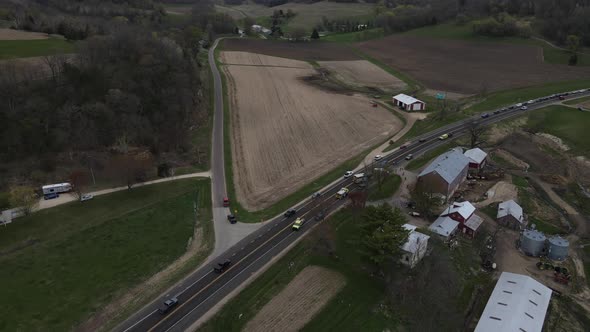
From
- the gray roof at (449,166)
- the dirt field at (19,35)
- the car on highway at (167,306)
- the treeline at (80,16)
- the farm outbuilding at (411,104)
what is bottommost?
the car on highway at (167,306)

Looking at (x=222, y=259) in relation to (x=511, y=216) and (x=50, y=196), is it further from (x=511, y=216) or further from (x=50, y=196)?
(x=511, y=216)

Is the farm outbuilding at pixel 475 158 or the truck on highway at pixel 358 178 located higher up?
the farm outbuilding at pixel 475 158

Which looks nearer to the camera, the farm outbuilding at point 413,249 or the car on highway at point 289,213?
the farm outbuilding at point 413,249

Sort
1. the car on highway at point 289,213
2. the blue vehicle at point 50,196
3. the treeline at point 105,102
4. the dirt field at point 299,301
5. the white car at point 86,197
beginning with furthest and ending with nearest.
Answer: the treeline at point 105,102
the white car at point 86,197
the car on highway at point 289,213
the blue vehicle at point 50,196
the dirt field at point 299,301

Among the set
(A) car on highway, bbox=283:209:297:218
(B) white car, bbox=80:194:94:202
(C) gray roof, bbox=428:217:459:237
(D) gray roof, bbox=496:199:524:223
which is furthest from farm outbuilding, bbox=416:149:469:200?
(B) white car, bbox=80:194:94:202

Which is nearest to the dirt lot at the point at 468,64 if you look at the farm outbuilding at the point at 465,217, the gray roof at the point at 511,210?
the gray roof at the point at 511,210

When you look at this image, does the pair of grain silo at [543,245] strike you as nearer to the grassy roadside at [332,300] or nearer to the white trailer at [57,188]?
the grassy roadside at [332,300]

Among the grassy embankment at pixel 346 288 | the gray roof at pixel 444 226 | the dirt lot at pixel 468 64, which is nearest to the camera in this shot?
the grassy embankment at pixel 346 288
